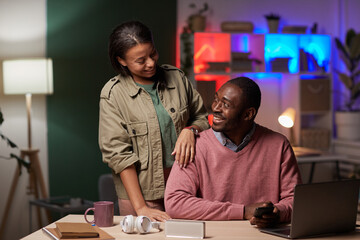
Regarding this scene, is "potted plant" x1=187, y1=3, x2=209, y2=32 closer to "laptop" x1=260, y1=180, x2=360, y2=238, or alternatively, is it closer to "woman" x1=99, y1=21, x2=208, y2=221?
"woman" x1=99, y1=21, x2=208, y2=221

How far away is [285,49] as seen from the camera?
561cm

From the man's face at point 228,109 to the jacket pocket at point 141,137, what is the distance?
0.38 m

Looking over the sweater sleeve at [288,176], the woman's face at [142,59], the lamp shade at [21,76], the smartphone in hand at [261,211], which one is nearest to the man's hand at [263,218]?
the smartphone in hand at [261,211]

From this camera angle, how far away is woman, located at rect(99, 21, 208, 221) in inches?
90.0

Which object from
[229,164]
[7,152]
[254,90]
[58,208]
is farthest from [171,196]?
[7,152]

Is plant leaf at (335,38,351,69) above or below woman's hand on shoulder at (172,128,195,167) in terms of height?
above

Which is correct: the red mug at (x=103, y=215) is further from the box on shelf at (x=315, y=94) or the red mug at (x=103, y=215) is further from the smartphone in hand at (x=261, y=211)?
the box on shelf at (x=315, y=94)

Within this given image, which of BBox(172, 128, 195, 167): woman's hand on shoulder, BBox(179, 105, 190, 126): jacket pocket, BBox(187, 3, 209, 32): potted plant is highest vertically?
BBox(187, 3, 209, 32): potted plant

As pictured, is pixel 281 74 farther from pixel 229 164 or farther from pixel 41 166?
pixel 229 164

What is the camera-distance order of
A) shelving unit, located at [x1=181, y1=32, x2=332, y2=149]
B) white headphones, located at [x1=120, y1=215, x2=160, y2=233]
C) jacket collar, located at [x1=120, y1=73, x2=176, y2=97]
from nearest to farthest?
white headphones, located at [x1=120, y1=215, x2=160, y2=233] < jacket collar, located at [x1=120, y1=73, x2=176, y2=97] < shelving unit, located at [x1=181, y1=32, x2=332, y2=149]

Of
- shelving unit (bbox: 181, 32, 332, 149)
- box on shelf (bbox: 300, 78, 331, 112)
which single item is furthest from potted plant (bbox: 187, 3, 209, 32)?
box on shelf (bbox: 300, 78, 331, 112)

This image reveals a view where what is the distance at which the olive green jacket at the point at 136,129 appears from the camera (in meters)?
2.33

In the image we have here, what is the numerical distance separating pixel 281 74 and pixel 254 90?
364 centimetres

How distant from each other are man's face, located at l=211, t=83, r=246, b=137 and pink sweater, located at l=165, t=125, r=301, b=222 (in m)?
0.09
